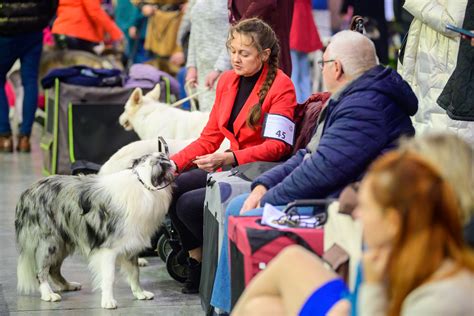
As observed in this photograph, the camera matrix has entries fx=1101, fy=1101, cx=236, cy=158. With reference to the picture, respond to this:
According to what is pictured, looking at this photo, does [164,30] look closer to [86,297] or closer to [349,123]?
[86,297]

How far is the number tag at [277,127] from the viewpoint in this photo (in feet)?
17.4

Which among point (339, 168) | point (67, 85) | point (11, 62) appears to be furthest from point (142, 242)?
point (11, 62)

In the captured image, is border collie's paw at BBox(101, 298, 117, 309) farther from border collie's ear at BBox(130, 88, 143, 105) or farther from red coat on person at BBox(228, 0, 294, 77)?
border collie's ear at BBox(130, 88, 143, 105)

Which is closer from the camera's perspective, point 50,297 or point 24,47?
point 50,297

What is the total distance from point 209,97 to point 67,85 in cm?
139

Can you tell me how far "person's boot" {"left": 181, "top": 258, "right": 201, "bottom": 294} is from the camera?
5.71 metres

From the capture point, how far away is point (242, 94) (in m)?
5.57

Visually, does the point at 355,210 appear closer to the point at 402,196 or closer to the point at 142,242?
the point at 402,196

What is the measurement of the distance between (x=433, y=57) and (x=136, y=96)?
10.0 ft

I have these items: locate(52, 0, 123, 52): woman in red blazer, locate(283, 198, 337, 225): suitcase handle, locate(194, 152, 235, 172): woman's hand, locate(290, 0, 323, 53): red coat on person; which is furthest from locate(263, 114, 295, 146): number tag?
locate(52, 0, 123, 52): woman in red blazer

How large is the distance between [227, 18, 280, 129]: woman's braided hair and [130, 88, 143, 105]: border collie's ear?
291 centimetres

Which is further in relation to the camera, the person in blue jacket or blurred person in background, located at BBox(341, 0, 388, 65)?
blurred person in background, located at BBox(341, 0, 388, 65)

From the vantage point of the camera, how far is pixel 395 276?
2.69 meters

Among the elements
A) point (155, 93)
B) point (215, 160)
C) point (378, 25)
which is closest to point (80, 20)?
point (155, 93)
